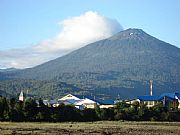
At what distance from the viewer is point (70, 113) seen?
61.2 m

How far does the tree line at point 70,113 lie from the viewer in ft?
188

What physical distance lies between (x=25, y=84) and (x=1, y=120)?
130619 millimetres

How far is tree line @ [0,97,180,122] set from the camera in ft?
188

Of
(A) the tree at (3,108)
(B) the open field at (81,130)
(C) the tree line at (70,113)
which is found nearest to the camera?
(B) the open field at (81,130)

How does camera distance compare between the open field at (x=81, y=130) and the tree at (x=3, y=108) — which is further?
the tree at (x=3, y=108)

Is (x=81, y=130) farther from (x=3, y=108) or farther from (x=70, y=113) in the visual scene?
(x=70, y=113)

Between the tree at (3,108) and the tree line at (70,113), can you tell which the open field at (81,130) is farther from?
the tree line at (70,113)

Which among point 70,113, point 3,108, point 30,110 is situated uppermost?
point 3,108

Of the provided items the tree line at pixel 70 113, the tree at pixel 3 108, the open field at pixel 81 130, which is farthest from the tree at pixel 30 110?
the open field at pixel 81 130

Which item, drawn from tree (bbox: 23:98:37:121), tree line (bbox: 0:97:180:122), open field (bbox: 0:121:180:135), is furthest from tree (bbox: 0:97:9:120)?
open field (bbox: 0:121:180:135)

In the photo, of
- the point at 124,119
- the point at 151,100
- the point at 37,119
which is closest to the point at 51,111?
the point at 37,119

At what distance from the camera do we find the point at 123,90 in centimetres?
19850

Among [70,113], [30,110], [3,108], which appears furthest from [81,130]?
[70,113]

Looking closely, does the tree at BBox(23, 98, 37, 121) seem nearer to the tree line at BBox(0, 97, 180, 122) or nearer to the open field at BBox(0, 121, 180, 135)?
the tree line at BBox(0, 97, 180, 122)
